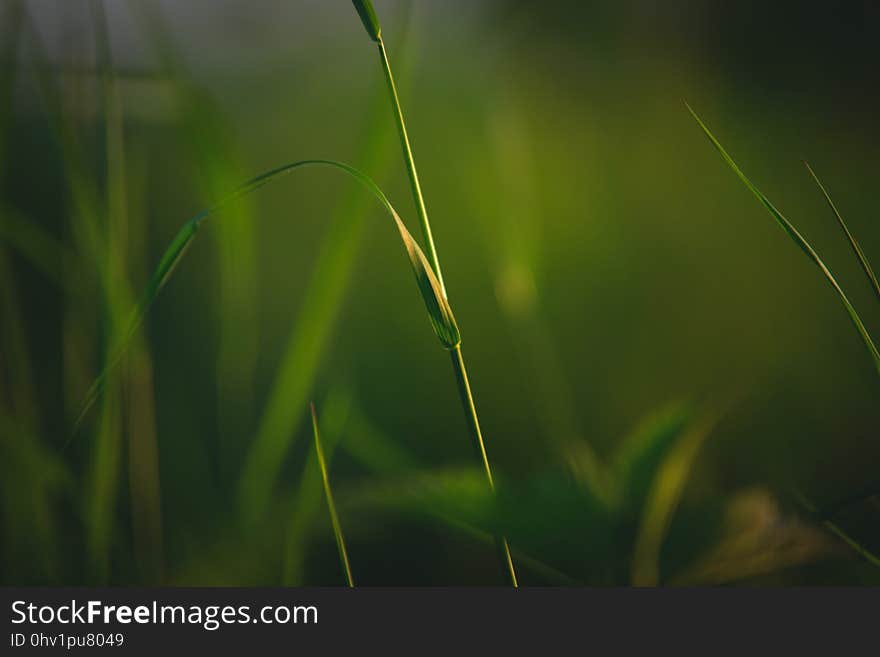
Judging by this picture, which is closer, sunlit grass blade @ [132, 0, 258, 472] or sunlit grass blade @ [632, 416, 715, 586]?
sunlit grass blade @ [632, 416, 715, 586]

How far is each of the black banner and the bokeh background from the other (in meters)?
0.03

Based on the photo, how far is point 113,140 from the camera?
37 centimetres

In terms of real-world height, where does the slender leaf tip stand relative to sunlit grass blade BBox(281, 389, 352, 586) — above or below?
above

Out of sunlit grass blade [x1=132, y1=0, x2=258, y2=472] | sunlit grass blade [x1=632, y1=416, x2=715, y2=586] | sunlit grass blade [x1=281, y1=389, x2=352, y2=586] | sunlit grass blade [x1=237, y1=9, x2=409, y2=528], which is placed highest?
sunlit grass blade [x1=132, y1=0, x2=258, y2=472]

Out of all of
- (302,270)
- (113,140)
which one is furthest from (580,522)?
(302,270)

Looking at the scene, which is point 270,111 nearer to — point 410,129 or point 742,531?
point 410,129

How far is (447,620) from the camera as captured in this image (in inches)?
12.1

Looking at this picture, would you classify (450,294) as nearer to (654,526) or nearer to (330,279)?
(330,279)

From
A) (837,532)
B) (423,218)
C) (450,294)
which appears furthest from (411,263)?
(450,294)

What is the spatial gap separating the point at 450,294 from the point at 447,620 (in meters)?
0.46

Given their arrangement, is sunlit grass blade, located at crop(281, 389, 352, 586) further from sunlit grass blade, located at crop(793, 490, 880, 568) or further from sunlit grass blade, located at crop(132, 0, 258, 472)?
sunlit grass blade, located at crop(793, 490, 880, 568)

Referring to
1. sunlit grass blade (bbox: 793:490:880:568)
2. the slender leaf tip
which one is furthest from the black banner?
the slender leaf tip

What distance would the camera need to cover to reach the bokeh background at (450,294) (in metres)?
0.36

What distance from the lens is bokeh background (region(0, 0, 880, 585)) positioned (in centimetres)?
36
